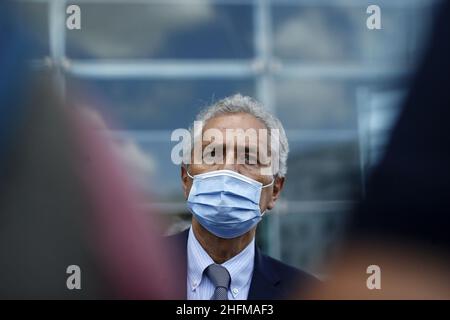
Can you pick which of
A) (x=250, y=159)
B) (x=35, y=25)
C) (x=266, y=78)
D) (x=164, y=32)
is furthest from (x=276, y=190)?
(x=35, y=25)

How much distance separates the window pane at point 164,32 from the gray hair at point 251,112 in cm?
17

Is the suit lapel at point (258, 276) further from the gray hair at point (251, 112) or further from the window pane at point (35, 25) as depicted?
the window pane at point (35, 25)

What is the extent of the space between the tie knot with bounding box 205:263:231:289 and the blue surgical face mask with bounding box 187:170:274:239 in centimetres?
13

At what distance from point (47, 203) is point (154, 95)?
55 cm

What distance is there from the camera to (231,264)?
2613 millimetres

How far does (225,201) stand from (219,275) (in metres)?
0.29

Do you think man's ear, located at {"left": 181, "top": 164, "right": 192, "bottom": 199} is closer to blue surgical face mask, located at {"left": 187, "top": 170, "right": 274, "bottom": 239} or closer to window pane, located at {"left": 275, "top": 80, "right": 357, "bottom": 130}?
blue surgical face mask, located at {"left": 187, "top": 170, "right": 274, "bottom": 239}

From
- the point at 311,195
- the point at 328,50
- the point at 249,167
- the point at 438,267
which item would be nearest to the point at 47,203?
the point at 249,167

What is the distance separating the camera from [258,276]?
8.67 ft

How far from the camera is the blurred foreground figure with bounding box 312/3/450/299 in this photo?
2674 mm

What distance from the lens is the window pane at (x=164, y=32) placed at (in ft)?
8.85

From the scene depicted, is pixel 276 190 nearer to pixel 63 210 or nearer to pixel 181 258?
pixel 181 258

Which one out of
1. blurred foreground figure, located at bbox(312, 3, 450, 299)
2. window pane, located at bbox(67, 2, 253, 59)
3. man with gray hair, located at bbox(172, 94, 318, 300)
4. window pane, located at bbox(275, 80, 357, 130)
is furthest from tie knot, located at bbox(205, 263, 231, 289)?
window pane, located at bbox(67, 2, 253, 59)
